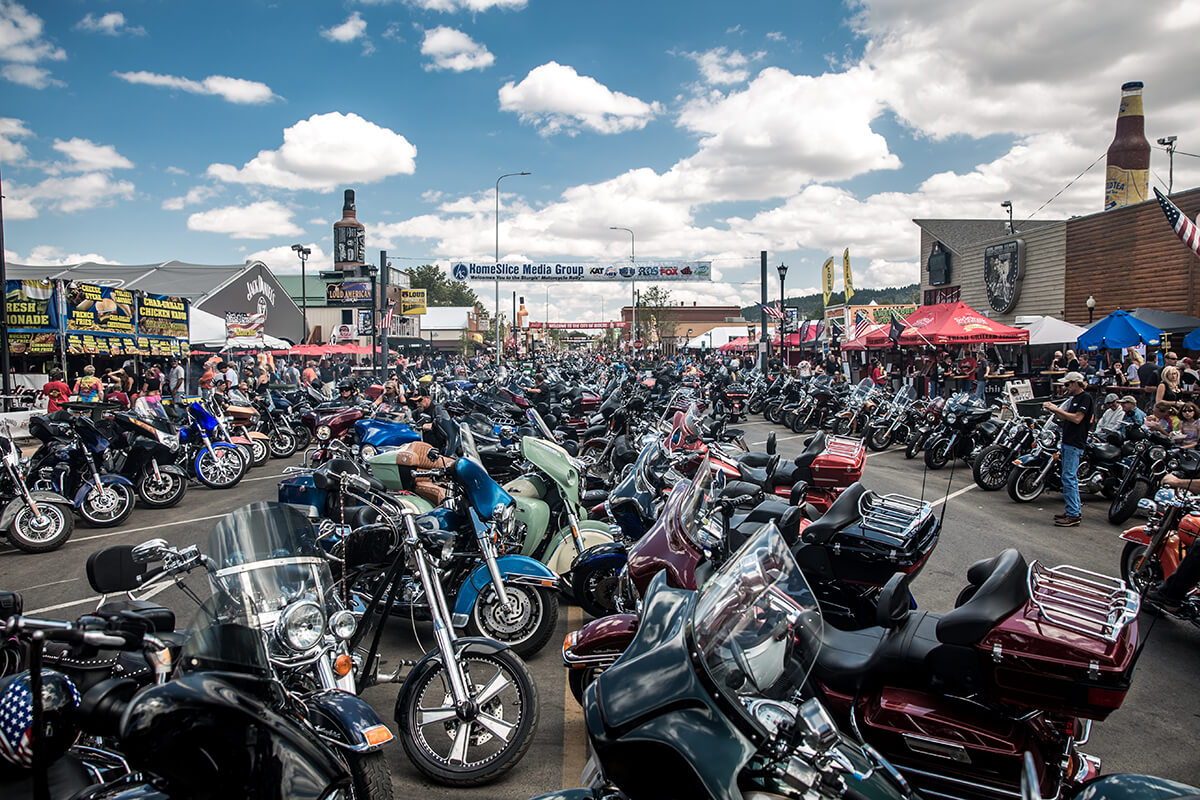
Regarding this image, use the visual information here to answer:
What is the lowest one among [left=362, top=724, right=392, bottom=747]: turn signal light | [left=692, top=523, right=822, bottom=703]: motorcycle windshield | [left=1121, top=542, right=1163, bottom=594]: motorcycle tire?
[left=1121, top=542, right=1163, bottom=594]: motorcycle tire

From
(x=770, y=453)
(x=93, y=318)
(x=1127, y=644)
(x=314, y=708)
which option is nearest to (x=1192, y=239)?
(x=770, y=453)

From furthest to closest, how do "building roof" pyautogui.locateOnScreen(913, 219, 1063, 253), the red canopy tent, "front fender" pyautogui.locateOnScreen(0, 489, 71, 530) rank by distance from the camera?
"building roof" pyautogui.locateOnScreen(913, 219, 1063, 253), the red canopy tent, "front fender" pyautogui.locateOnScreen(0, 489, 71, 530)

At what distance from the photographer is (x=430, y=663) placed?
342 cm

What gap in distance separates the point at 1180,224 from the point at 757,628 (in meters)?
13.1

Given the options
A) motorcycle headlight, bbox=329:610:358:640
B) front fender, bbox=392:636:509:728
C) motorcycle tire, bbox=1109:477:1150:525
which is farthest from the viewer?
motorcycle tire, bbox=1109:477:1150:525

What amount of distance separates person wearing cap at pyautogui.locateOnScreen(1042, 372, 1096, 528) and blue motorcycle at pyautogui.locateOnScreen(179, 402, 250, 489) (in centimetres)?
1126

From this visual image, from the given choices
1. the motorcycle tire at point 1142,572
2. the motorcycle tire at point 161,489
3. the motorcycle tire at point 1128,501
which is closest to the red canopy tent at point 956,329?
the motorcycle tire at point 1128,501

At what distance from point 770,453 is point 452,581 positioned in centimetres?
482

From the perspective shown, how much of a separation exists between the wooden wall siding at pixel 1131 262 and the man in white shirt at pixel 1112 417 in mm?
12358

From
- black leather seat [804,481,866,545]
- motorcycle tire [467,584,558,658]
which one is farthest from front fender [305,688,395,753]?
black leather seat [804,481,866,545]

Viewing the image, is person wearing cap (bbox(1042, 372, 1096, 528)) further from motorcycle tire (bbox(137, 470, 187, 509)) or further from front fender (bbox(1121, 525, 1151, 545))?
motorcycle tire (bbox(137, 470, 187, 509))

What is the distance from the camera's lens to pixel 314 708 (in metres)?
2.65

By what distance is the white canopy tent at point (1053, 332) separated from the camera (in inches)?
826

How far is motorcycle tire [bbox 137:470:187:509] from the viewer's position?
10008 millimetres
